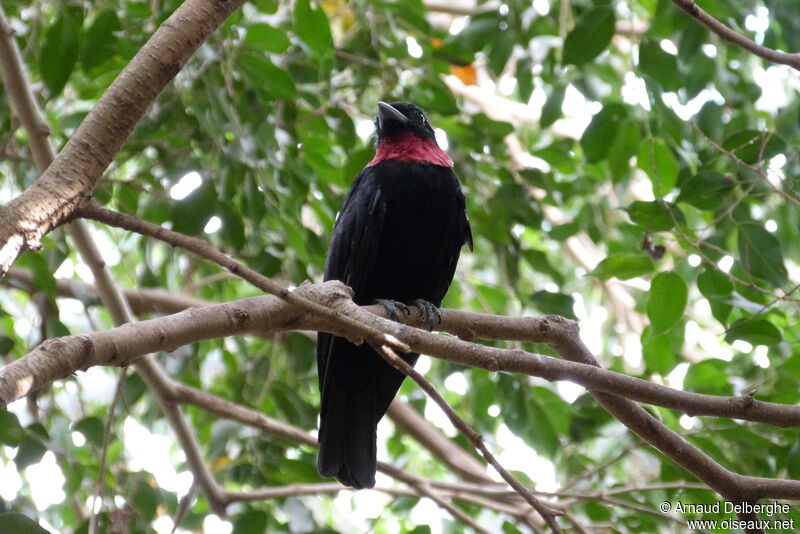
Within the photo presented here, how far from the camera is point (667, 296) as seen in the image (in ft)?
9.89

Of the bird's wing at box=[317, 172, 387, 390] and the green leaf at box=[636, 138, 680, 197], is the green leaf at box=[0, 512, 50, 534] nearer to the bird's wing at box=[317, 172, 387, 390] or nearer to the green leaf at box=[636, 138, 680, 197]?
the bird's wing at box=[317, 172, 387, 390]

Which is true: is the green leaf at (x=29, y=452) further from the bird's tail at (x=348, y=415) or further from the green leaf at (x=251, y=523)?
the bird's tail at (x=348, y=415)

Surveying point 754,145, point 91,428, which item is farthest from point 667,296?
point 91,428

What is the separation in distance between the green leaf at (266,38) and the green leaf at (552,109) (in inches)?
53.8

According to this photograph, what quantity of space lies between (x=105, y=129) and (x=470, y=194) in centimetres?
286

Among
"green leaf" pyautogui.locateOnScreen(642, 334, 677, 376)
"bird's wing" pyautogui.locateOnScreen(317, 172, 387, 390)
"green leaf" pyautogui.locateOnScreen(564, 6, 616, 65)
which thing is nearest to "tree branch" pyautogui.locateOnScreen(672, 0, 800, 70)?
"green leaf" pyautogui.locateOnScreen(564, 6, 616, 65)

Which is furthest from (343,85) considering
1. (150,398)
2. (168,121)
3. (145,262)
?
(150,398)

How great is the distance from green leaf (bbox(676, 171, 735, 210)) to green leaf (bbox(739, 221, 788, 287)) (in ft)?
0.46

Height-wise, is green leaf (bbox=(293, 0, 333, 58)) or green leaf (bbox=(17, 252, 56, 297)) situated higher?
green leaf (bbox=(293, 0, 333, 58))

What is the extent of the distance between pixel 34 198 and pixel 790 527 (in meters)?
2.48

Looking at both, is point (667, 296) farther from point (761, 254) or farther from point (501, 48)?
point (501, 48)

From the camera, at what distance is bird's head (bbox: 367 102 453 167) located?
3922mm

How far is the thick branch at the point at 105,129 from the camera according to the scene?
1.99 m

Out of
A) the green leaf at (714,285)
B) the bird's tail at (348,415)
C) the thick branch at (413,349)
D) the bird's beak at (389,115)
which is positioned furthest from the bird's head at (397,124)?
the thick branch at (413,349)
